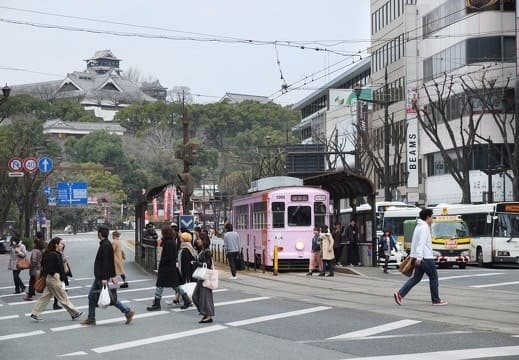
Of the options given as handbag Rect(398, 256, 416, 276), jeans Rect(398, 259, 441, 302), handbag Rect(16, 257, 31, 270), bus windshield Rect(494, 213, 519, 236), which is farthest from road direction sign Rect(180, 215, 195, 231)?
handbag Rect(398, 256, 416, 276)

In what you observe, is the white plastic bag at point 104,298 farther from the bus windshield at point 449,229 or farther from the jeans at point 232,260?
the bus windshield at point 449,229

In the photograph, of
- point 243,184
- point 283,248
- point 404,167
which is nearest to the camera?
point 283,248

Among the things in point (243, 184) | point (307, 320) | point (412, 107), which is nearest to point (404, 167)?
point (412, 107)

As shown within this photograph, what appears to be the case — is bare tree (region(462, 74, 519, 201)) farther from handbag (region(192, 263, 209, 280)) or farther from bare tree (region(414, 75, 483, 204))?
handbag (region(192, 263, 209, 280))

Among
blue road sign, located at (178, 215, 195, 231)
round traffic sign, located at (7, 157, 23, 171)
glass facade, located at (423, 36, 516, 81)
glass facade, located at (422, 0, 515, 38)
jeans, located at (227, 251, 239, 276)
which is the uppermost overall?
glass facade, located at (422, 0, 515, 38)

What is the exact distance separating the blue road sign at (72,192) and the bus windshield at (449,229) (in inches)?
2254

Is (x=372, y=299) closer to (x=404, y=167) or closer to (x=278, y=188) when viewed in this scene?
(x=278, y=188)

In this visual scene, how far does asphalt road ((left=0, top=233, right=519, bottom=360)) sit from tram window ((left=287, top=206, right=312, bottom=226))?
28.6 feet

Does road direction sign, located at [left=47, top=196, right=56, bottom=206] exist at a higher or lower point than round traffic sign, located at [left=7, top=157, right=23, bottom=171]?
lower

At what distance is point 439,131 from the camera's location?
67875 mm

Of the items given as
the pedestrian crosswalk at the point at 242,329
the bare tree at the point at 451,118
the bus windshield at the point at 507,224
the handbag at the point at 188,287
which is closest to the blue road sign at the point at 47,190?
the bare tree at the point at 451,118

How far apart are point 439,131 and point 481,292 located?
145ft

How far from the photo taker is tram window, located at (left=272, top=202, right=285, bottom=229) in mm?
35344

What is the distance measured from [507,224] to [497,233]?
52cm
